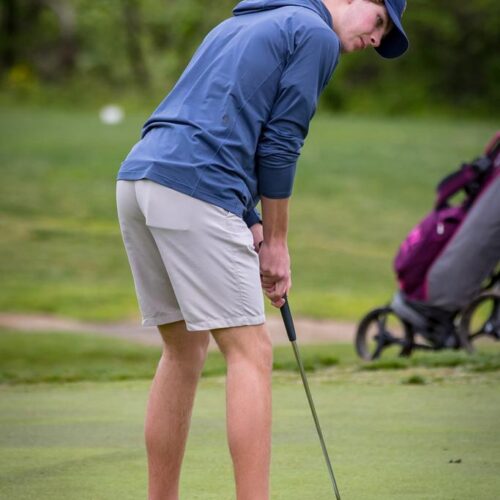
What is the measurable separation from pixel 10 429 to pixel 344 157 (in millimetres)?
19570

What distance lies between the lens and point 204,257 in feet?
10.8

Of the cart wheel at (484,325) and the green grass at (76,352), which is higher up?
the cart wheel at (484,325)

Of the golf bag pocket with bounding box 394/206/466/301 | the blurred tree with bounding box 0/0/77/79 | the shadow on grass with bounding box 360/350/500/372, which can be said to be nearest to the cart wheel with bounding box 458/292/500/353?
the golf bag pocket with bounding box 394/206/466/301

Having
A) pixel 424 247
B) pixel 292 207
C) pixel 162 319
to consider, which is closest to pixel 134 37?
pixel 292 207

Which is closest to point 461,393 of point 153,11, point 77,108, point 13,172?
point 13,172

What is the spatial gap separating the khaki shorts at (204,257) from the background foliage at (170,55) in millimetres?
32354

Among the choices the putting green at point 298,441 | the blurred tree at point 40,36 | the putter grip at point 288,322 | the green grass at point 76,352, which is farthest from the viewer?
the blurred tree at point 40,36

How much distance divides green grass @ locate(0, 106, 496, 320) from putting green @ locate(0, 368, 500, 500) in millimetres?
7119

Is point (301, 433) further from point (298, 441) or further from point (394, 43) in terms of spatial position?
point (394, 43)

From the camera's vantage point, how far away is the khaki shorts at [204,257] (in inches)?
130

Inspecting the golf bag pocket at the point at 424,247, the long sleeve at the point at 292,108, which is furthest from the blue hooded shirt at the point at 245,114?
the golf bag pocket at the point at 424,247

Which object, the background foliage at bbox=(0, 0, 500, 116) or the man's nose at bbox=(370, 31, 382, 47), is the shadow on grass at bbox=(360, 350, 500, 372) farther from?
the background foliage at bbox=(0, 0, 500, 116)

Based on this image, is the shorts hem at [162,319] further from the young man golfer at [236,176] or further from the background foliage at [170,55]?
the background foliage at [170,55]

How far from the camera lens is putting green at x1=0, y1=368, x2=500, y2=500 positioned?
4.06m
